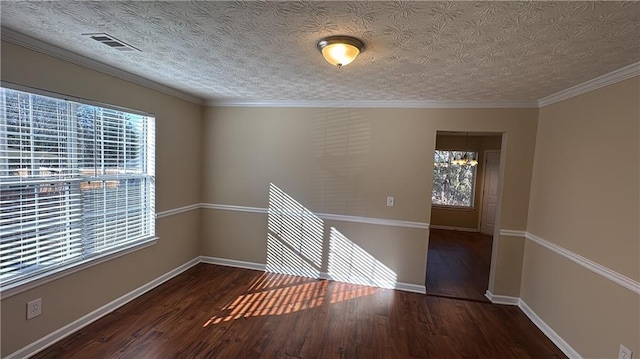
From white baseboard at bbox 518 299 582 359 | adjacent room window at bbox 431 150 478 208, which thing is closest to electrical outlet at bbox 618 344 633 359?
white baseboard at bbox 518 299 582 359

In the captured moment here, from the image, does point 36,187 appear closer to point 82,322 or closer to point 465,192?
point 82,322

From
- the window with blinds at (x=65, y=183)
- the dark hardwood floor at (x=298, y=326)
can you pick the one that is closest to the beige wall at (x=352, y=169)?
the dark hardwood floor at (x=298, y=326)

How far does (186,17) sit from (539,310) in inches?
161

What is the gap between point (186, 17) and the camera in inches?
62.7

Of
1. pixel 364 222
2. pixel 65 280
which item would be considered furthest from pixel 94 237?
pixel 364 222

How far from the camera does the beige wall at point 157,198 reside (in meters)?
2.08

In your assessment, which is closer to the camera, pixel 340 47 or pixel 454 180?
pixel 340 47

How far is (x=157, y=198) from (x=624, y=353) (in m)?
4.46

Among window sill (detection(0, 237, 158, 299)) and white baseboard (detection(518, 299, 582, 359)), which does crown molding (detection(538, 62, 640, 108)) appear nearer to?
white baseboard (detection(518, 299, 582, 359))

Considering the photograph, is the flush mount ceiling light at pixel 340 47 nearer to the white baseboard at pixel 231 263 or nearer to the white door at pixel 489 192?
the white baseboard at pixel 231 263

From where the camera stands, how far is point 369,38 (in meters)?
1.76

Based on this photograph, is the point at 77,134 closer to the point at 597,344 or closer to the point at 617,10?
the point at 617,10

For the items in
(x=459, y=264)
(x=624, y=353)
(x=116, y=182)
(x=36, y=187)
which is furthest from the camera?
(x=459, y=264)

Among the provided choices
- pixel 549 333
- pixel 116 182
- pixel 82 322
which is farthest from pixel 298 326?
pixel 549 333
